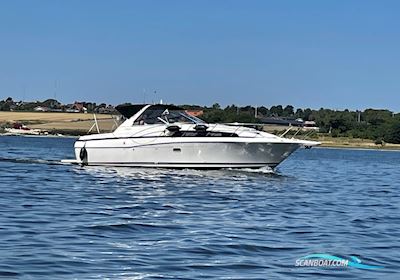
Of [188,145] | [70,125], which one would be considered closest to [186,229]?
[188,145]

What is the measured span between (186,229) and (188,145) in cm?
2095

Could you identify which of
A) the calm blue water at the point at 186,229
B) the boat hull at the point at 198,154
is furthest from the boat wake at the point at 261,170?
the calm blue water at the point at 186,229

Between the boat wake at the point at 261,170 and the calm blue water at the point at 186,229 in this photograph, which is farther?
the boat wake at the point at 261,170

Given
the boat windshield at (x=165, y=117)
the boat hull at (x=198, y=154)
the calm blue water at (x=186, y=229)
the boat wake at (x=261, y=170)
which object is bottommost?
the calm blue water at (x=186, y=229)

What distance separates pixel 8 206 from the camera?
833 inches

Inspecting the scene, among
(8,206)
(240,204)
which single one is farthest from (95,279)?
(240,204)

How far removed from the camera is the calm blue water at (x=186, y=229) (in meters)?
12.9

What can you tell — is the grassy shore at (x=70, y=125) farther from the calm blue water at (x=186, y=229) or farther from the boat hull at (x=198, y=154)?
the calm blue water at (x=186, y=229)

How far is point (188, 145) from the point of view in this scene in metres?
38.2

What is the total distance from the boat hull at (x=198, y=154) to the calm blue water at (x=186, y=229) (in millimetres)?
6137

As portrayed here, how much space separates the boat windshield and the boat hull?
5.34 ft

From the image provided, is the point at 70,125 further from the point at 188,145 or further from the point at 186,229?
the point at 186,229

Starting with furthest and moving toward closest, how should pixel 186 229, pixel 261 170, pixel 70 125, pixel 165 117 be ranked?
pixel 70 125, pixel 165 117, pixel 261 170, pixel 186 229

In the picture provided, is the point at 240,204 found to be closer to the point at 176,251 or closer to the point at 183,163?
the point at 176,251
